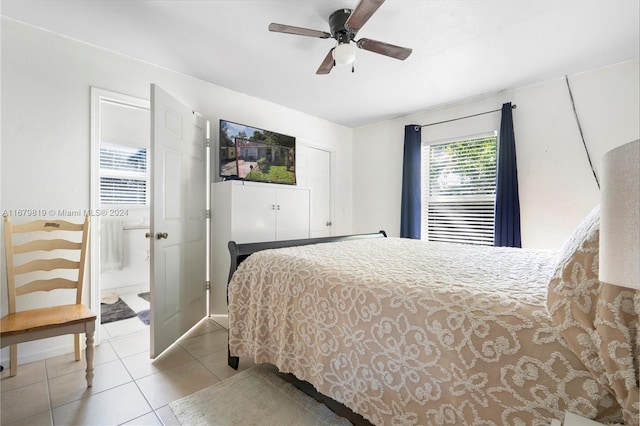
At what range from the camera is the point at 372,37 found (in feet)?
7.58

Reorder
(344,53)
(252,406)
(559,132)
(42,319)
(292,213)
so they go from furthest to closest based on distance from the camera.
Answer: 1. (292,213)
2. (559,132)
3. (344,53)
4. (42,319)
5. (252,406)

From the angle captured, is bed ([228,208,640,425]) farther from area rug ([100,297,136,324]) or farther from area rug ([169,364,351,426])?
area rug ([100,297,136,324])

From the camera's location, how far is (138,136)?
3809 mm

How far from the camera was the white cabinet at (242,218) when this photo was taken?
9.17 ft

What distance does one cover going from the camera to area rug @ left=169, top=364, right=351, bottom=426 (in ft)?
4.83

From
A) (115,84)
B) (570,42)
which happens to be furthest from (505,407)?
(115,84)

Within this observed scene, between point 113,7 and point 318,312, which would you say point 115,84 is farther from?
point 318,312

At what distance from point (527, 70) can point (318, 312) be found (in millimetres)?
3137

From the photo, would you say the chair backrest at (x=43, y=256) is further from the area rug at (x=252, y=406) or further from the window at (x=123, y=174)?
the window at (x=123, y=174)

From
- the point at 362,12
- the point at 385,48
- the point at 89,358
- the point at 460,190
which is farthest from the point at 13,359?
the point at 460,190

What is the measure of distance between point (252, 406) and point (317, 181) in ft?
10.7

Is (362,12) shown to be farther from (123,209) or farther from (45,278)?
(123,209)

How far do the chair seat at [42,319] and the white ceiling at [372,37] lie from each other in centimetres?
207

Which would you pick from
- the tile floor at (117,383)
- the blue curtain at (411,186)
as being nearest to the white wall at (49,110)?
the tile floor at (117,383)
